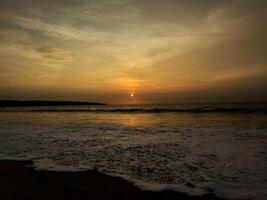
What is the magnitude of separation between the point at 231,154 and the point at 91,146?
481 centimetres

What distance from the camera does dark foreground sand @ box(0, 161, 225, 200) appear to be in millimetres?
4871

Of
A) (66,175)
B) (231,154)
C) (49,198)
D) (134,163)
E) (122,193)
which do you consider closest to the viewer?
(49,198)

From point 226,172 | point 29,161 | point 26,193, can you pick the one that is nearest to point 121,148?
point 29,161

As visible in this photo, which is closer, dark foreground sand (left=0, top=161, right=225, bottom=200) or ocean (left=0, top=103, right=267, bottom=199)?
dark foreground sand (left=0, top=161, right=225, bottom=200)

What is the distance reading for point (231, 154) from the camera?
27.5 feet

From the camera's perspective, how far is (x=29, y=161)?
7.82 meters

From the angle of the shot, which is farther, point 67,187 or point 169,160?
point 169,160

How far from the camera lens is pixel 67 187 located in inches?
211

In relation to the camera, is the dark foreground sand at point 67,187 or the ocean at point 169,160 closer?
the dark foreground sand at point 67,187

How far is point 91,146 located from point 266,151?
5880 millimetres

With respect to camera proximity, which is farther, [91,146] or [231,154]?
[91,146]

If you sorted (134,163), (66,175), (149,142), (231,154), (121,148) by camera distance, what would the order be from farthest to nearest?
(149,142), (121,148), (231,154), (134,163), (66,175)

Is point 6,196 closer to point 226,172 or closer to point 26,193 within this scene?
point 26,193

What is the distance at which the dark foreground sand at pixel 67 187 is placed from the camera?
16.0 ft
